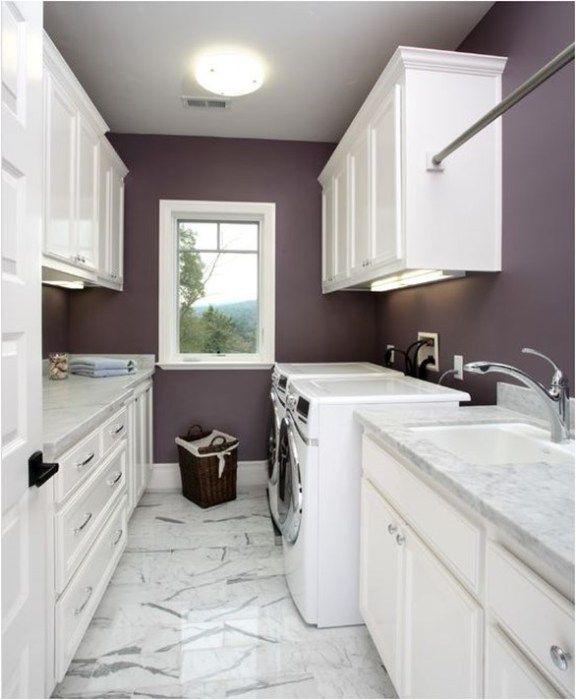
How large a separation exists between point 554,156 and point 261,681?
82.2 inches

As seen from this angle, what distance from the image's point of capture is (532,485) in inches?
35.3

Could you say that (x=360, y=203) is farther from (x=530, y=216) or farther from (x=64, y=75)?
(x=64, y=75)

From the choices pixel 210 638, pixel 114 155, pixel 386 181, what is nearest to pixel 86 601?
pixel 210 638

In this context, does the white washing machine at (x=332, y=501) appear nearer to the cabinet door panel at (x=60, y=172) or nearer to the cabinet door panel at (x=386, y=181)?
the cabinet door panel at (x=386, y=181)

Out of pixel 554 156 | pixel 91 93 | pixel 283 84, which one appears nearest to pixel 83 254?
pixel 91 93

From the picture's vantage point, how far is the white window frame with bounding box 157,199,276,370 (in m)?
3.18

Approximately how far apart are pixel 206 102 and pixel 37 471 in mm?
2461

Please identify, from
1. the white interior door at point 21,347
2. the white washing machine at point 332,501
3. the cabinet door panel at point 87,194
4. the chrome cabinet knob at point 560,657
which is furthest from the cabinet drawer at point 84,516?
the chrome cabinet knob at point 560,657

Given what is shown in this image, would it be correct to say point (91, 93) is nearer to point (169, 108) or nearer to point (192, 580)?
point (169, 108)

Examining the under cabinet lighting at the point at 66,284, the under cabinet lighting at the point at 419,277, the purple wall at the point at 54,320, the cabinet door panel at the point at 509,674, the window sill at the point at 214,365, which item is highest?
the under cabinet lighting at the point at 66,284

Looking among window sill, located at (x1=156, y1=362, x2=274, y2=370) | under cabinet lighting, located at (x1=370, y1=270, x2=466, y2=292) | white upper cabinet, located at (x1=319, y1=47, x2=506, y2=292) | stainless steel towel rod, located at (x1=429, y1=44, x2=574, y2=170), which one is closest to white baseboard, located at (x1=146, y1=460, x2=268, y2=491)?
window sill, located at (x1=156, y1=362, x2=274, y2=370)

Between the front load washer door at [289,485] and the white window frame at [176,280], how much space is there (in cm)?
114

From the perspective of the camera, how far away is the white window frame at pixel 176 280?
125 inches

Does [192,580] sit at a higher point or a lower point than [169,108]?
lower
